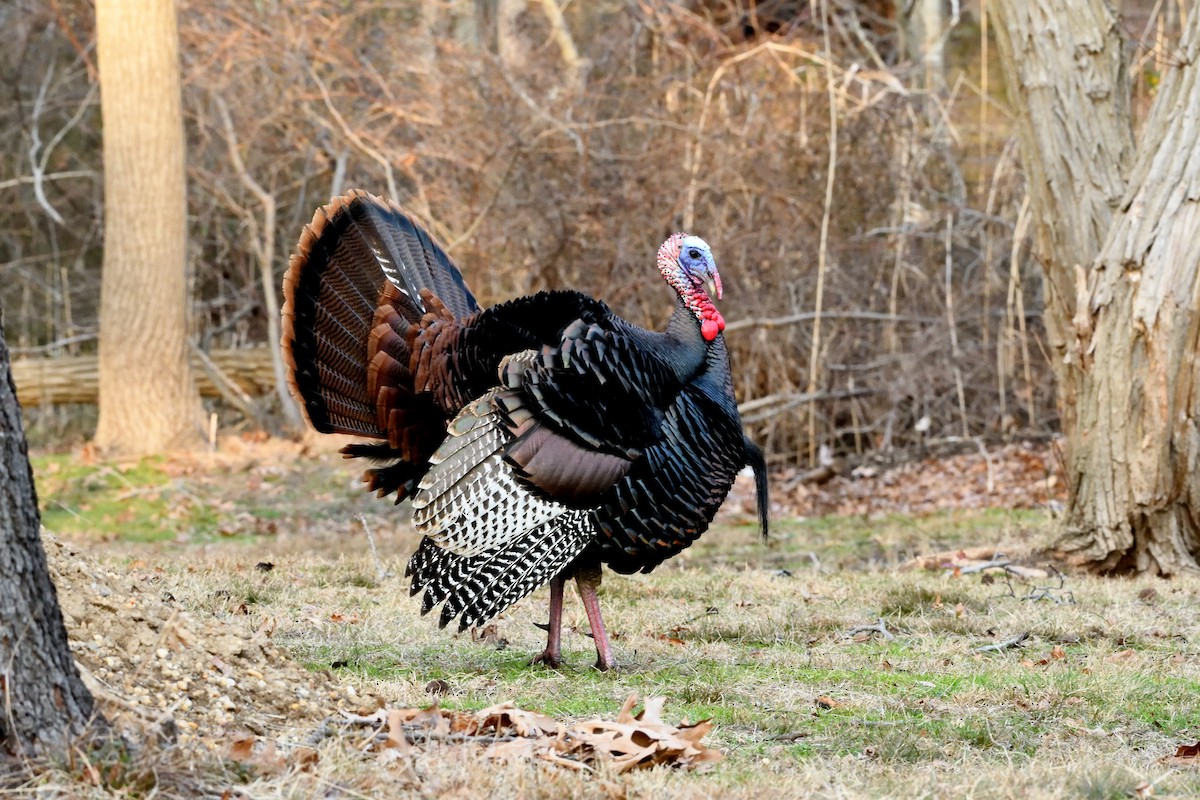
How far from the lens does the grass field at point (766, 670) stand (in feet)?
10.3

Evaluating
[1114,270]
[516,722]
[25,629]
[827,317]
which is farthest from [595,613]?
[827,317]

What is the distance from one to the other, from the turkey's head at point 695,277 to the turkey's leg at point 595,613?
99 cm

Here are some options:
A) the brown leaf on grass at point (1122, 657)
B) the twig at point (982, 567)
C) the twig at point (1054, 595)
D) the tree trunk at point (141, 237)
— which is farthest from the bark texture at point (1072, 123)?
the tree trunk at point (141, 237)

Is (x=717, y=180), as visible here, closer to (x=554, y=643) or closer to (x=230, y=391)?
(x=230, y=391)

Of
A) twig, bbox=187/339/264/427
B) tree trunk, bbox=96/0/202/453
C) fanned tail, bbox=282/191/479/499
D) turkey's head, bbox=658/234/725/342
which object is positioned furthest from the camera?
twig, bbox=187/339/264/427

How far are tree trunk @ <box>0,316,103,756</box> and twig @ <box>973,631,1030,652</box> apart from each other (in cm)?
350

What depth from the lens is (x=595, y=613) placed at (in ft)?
16.4

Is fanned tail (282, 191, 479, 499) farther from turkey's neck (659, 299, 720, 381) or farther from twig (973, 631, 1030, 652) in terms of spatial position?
twig (973, 631, 1030, 652)

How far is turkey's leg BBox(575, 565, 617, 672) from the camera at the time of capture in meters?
4.89

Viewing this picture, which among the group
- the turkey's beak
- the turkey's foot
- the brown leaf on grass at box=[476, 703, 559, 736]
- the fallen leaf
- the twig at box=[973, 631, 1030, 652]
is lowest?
the twig at box=[973, 631, 1030, 652]

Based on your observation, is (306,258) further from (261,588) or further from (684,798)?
(684,798)

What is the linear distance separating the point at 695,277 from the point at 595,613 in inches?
52.8

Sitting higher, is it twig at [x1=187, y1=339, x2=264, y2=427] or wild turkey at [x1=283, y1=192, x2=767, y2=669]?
wild turkey at [x1=283, y1=192, x2=767, y2=669]

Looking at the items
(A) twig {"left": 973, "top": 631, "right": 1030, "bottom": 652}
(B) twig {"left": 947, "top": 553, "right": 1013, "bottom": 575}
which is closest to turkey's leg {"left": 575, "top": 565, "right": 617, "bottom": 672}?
(A) twig {"left": 973, "top": 631, "right": 1030, "bottom": 652}
